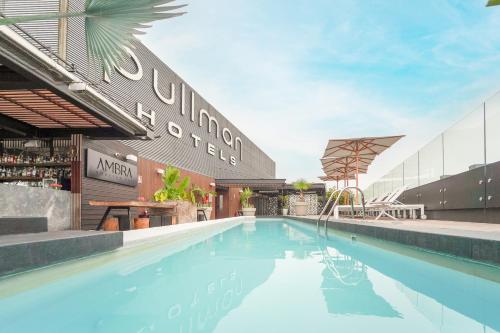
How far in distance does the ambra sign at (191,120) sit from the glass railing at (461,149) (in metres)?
7.87

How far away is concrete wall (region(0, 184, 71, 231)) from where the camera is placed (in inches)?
247

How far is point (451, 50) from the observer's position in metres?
22.6

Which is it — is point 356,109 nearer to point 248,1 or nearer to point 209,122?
point 209,122

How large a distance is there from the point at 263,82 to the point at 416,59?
364 inches

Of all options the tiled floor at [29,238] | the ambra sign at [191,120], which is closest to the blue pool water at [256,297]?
the tiled floor at [29,238]

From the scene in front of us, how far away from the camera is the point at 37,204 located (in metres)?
7.10

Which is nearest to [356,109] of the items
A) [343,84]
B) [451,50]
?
[343,84]

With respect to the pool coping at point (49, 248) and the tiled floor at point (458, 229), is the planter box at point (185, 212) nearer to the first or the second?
the tiled floor at point (458, 229)

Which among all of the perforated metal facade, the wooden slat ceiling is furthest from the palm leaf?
the perforated metal facade

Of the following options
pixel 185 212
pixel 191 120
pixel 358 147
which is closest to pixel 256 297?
pixel 185 212

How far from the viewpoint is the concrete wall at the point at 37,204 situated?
6.28 meters

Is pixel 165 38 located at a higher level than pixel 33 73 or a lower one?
higher

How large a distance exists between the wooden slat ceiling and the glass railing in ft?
27.2

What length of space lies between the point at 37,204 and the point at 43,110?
6.06ft
